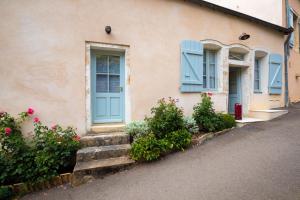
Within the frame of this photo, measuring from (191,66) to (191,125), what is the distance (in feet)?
5.69

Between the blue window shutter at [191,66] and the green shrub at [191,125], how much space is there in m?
0.91

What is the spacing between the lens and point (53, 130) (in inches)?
173

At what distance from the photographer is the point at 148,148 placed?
4445 millimetres

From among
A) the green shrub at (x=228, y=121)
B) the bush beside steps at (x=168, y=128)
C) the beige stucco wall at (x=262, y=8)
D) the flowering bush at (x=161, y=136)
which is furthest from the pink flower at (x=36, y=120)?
the beige stucco wall at (x=262, y=8)

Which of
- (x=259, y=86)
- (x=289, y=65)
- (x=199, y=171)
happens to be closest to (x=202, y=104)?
(x=199, y=171)

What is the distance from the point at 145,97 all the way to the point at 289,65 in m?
7.36

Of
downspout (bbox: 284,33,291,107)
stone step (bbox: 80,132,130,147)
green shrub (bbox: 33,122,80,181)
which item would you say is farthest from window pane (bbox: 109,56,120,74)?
downspout (bbox: 284,33,291,107)

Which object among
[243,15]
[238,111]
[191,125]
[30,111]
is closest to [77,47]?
[30,111]

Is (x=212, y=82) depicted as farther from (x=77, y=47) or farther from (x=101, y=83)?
(x=77, y=47)

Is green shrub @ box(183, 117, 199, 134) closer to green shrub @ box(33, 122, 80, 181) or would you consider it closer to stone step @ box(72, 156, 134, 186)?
stone step @ box(72, 156, 134, 186)

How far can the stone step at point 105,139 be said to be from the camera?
468cm

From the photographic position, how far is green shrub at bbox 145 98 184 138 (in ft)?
16.2

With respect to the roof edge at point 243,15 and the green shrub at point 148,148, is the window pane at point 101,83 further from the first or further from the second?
the roof edge at point 243,15

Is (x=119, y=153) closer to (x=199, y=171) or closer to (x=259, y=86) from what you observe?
(x=199, y=171)
